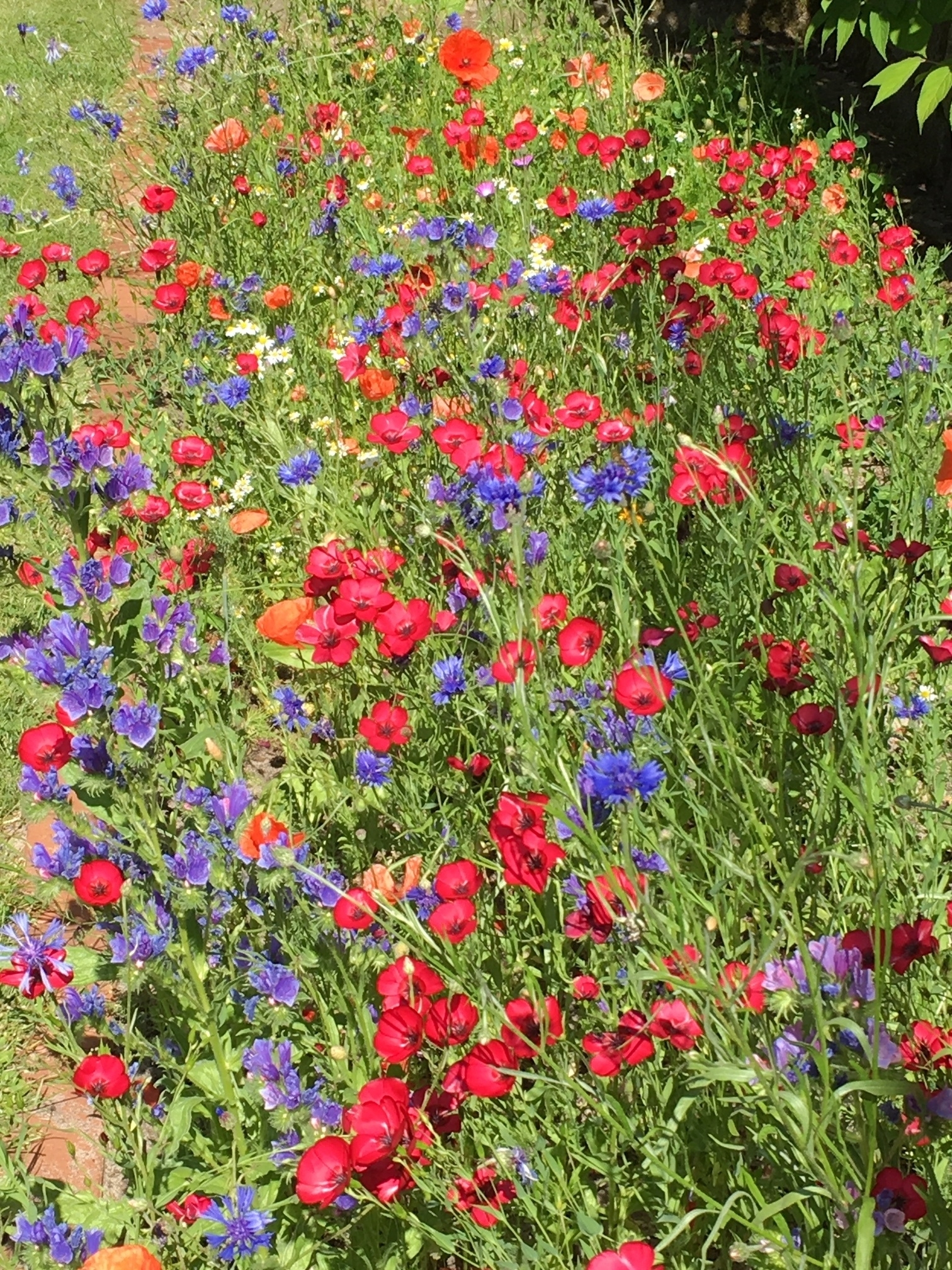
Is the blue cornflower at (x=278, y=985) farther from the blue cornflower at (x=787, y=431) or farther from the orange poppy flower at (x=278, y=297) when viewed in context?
the orange poppy flower at (x=278, y=297)

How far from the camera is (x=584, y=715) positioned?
146 centimetres

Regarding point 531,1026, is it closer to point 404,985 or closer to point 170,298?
point 404,985

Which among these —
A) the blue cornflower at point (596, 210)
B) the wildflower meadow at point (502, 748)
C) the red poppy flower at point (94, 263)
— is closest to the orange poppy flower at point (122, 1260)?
the wildflower meadow at point (502, 748)

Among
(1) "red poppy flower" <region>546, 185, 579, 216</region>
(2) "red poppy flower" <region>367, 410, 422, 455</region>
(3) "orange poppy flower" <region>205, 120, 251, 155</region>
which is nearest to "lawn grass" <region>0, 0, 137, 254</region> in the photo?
(3) "orange poppy flower" <region>205, 120, 251, 155</region>

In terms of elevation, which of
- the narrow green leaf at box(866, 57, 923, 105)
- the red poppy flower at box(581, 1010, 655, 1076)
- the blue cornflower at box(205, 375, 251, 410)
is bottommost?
the blue cornflower at box(205, 375, 251, 410)

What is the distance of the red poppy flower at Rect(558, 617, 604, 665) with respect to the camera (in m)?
1.78

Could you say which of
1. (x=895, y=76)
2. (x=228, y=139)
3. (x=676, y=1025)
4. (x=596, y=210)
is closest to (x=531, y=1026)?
(x=676, y=1025)

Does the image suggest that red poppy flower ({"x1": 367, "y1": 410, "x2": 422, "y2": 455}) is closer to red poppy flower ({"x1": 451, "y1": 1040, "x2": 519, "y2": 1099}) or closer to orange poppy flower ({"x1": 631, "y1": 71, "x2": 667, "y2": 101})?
red poppy flower ({"x1": 451, "y1": 1040, "x2": 519, "y2": 1099})

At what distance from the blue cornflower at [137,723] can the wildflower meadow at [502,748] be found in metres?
0.01

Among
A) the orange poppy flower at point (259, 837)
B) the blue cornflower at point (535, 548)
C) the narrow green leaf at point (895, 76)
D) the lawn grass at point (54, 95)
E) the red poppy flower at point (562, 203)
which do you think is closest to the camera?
the orange poppy flower at point (259, 837)

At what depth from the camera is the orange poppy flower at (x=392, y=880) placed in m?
1.69

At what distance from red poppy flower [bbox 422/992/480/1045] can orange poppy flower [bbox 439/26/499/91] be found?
335 cm

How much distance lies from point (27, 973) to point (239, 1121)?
1.29ft

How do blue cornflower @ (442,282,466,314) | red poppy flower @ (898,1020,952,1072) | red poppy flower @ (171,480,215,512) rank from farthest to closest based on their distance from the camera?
1. red poppy flower @ (171,480,215,512)
2. blue cornflower @ (442,282,466,314)
3. red poppy flower @ (898,1020,952,1072)
